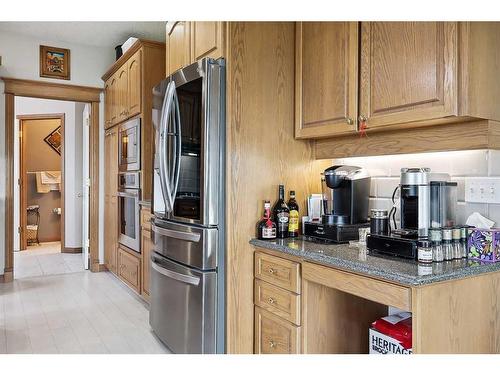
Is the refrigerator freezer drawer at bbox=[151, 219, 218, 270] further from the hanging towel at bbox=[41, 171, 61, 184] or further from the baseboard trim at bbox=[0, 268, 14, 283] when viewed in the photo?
the hanging towel at bbox=[41, 171, 61, 184]

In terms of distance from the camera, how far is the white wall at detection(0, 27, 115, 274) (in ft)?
14.6

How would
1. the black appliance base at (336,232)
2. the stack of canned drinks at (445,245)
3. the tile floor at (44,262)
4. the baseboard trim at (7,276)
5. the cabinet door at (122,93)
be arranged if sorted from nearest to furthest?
the stack of canned drinks at (445,245) < the black appliance base at (336,232) < the cabinet door at (122,93) < the baseboard trim at (7,276) < the tile floor at (44,262)

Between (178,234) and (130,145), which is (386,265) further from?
(130,145)

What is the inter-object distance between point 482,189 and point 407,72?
0.61 m

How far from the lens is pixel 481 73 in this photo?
5.44 feet

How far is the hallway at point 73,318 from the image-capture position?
2.72 metres

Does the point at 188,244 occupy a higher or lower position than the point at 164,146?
lower

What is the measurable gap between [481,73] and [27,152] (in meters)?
7.37

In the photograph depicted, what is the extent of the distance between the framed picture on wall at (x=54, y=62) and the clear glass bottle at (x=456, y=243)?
452cm

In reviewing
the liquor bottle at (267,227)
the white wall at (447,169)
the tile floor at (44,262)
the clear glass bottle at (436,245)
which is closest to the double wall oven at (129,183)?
the tile floor at (44,262)

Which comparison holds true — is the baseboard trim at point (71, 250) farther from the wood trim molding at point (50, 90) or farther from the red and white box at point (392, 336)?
the red and white box at point (392, 336)

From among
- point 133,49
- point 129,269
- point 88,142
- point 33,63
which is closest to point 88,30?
point 33,63

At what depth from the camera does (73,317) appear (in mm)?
3283
